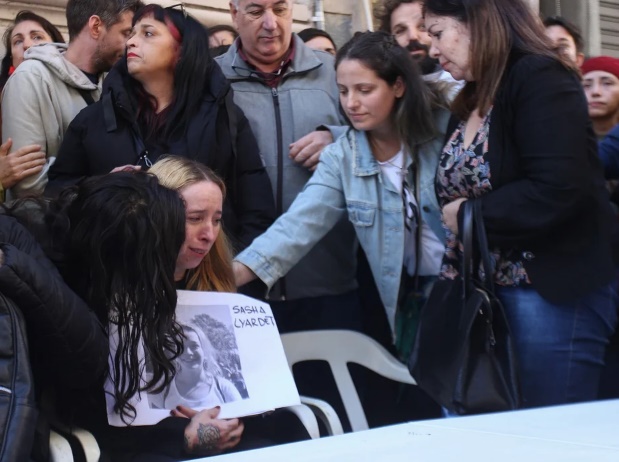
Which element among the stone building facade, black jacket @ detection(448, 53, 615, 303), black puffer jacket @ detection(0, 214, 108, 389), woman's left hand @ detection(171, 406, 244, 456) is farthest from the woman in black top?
the stone building facade

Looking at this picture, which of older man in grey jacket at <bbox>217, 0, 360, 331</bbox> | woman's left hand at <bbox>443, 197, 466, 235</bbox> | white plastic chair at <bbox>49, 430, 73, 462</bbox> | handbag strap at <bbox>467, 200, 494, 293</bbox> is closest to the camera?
white plastic chair at <bbox>49, 430, 73, 462</bbox>

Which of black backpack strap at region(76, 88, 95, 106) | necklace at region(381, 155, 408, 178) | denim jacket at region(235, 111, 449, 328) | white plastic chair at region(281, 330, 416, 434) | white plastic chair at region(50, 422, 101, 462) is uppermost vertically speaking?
black backpack strap at region(76, 88, 95, 106)

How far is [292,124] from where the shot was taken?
164 inches

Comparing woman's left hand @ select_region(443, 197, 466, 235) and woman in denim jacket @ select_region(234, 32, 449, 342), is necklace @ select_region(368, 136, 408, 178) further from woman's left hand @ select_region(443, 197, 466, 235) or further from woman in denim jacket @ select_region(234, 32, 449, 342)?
woman's left hand @ select_region(443, 197, 466, 235)

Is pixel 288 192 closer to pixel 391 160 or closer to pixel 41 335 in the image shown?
pixel 391 160

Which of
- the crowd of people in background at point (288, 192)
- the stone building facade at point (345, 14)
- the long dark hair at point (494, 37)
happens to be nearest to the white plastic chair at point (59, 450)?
the crowd of people in background at point (288, 192)

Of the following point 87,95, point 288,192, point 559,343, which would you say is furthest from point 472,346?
point 87,95

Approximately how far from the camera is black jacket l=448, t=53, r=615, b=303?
297 cm

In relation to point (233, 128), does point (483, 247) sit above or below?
below

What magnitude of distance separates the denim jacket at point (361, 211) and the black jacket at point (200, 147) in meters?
0.23

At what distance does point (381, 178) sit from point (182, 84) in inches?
32.0

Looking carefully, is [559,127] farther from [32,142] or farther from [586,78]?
[32,142]

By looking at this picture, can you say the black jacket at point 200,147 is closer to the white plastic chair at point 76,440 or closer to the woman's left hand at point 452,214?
the woman's left hand at point 452,214

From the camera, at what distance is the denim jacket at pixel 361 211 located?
3.65 m
